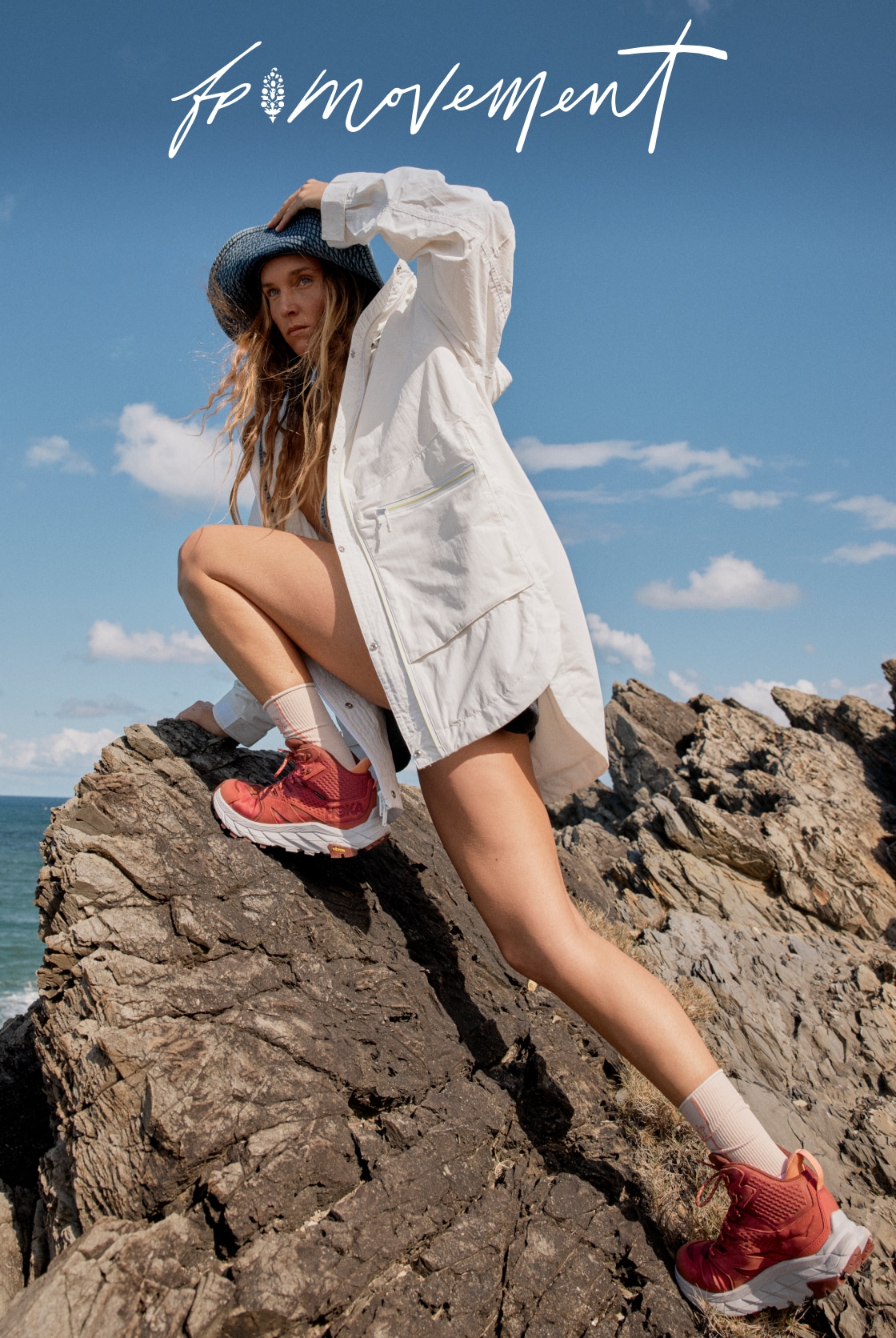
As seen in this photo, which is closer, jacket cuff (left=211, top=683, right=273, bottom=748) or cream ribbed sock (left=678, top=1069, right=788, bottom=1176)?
cream ribbed sock (left=678, top=1069, right=788, bottom=1176)

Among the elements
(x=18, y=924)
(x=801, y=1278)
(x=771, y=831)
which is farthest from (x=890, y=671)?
(x=18, y=924)

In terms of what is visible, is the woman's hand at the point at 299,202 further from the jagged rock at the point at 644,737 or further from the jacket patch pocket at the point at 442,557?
the jagged rock at the point at 644,737

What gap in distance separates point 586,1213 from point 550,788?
1.37 metres

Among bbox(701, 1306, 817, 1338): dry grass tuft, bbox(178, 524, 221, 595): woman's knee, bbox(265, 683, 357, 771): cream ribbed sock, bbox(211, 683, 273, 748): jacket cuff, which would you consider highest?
bbox(178, 524, 221, 595): woman's knee

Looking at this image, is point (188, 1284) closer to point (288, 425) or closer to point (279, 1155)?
point (279, 1155)

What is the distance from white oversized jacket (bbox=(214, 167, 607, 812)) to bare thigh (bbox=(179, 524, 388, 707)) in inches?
7.9

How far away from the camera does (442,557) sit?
2764 mm

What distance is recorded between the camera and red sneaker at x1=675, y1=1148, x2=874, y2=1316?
99.9 inches

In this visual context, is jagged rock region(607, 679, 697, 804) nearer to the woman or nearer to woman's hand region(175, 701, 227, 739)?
woman's hand region(175, 701, 227, 739)

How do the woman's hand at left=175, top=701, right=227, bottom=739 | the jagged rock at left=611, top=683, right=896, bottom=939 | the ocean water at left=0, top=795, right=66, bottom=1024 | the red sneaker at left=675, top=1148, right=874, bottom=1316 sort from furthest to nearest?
1. the ocean water at left=0, top=795, right=66, bottom=1024
2. the jagged rock at left=611, top=683, right=896, bottom=939
3. the woman's hand at left=175, top=701, right=227, bottom=739
4. the red sneaker at left=675, top=1148, right=874, bottom=1316

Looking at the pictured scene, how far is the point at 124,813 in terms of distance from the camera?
10.7 ft

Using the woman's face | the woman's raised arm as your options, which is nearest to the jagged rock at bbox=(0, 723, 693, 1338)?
the woman's face

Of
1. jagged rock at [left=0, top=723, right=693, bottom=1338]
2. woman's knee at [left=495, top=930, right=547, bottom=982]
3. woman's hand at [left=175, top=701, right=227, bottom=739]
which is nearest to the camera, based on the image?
jagged rock at [left=0, top=723, right=693, bottom=1338]

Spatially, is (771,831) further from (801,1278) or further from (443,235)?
(443,235)
